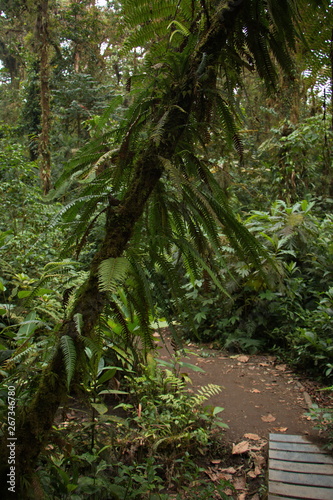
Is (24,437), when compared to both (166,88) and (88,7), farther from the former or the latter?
(88,7)

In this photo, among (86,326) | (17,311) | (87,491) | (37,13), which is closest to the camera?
(86,326)

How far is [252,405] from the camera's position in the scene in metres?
4.25

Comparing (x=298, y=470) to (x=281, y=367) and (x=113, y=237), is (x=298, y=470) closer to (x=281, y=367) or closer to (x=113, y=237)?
(x=281, y=367)

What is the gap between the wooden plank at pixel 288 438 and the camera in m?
3.30

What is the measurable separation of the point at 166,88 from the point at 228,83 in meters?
0.31

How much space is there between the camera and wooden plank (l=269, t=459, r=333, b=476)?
2.85 meters

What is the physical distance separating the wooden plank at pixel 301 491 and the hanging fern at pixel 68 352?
2284mm

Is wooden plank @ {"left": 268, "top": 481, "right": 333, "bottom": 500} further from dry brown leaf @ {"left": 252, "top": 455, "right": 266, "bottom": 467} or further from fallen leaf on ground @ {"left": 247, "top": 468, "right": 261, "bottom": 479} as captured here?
dry brown leaf @ {"left": 252, "top": 455, "right": 266, "bottom": 467}

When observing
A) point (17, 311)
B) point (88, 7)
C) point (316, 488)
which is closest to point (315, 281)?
point (316, 488)

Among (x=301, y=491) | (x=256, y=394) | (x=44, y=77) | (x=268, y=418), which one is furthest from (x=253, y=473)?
(x=44, y=77)

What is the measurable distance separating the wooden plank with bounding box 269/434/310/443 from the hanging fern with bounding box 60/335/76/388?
2.88 meters

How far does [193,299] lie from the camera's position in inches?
266

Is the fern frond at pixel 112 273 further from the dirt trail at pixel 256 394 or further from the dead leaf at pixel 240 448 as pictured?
the dead leaf at pixel 240 448

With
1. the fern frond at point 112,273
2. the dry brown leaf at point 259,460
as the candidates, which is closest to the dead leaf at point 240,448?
the dry brown leaf at point 259,460
